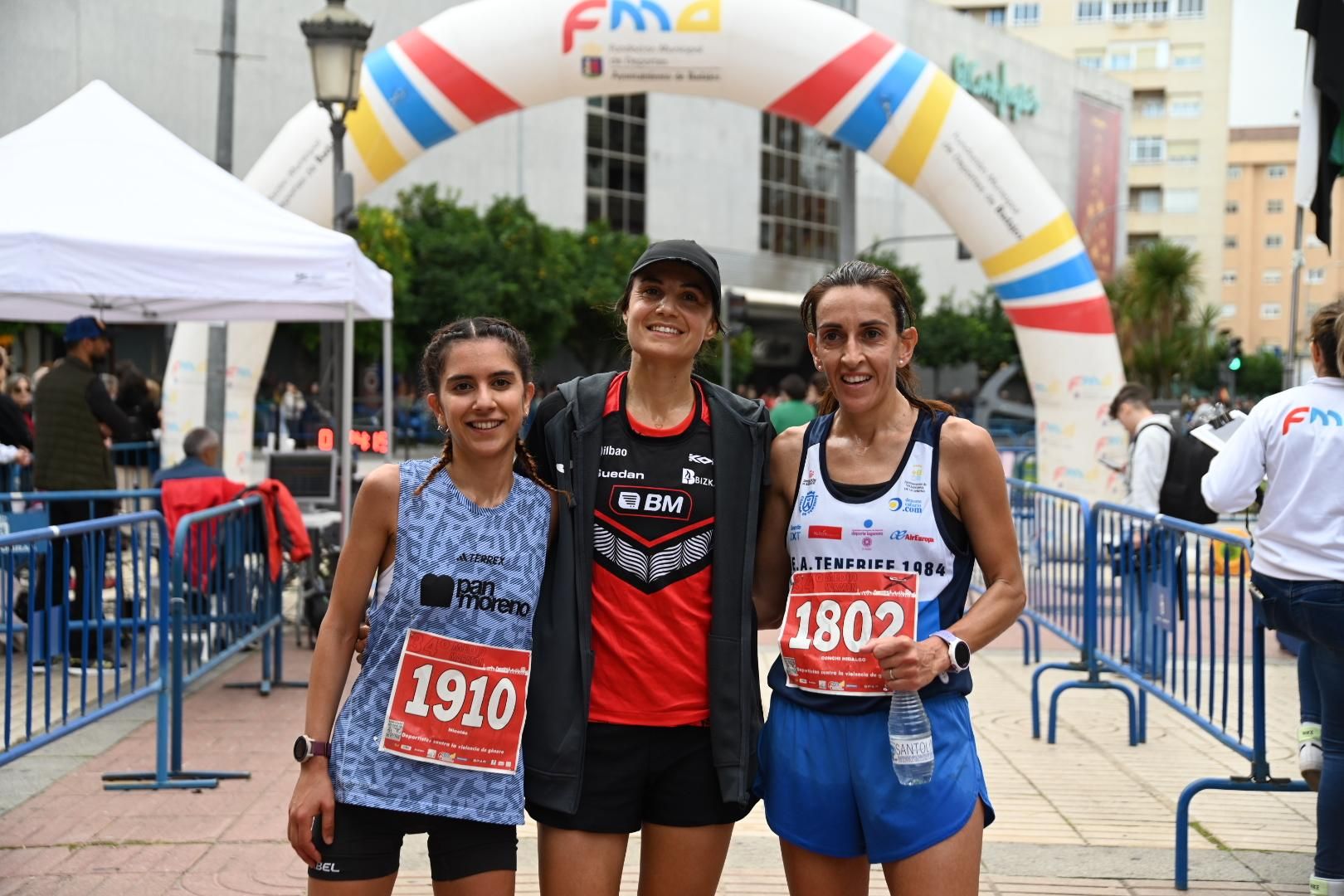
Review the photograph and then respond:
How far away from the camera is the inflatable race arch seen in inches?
484

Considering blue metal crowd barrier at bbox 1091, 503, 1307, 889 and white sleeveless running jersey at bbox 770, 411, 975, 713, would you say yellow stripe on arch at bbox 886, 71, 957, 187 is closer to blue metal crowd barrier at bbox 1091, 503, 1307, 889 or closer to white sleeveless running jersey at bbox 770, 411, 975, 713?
blue metal crowd barrier at bbox 1091, 503, 1307, 889

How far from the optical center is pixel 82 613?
544 cm

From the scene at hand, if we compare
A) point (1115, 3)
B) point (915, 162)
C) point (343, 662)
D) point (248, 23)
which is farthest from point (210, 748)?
point (1115, 3)

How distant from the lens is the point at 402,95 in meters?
12.4

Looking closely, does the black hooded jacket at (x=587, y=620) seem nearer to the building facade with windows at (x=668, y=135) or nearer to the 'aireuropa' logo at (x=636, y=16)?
the 'aireuropa' logo at (x=636, y=16)

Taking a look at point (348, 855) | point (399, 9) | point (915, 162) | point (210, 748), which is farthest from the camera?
point (399, 9)

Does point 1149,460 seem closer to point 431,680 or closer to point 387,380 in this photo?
point 387,380

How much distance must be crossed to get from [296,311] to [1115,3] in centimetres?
7901

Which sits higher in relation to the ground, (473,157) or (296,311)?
(473,157)

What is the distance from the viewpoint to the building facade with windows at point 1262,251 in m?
96.9

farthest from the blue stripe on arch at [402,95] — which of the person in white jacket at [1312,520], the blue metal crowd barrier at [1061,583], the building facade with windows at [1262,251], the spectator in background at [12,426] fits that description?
the building facade with windows at [1262,251]

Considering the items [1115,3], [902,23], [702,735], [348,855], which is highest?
[1115,3]

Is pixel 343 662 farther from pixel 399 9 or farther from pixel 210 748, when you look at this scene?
pixel 399 9

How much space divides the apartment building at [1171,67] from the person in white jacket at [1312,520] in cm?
7961
